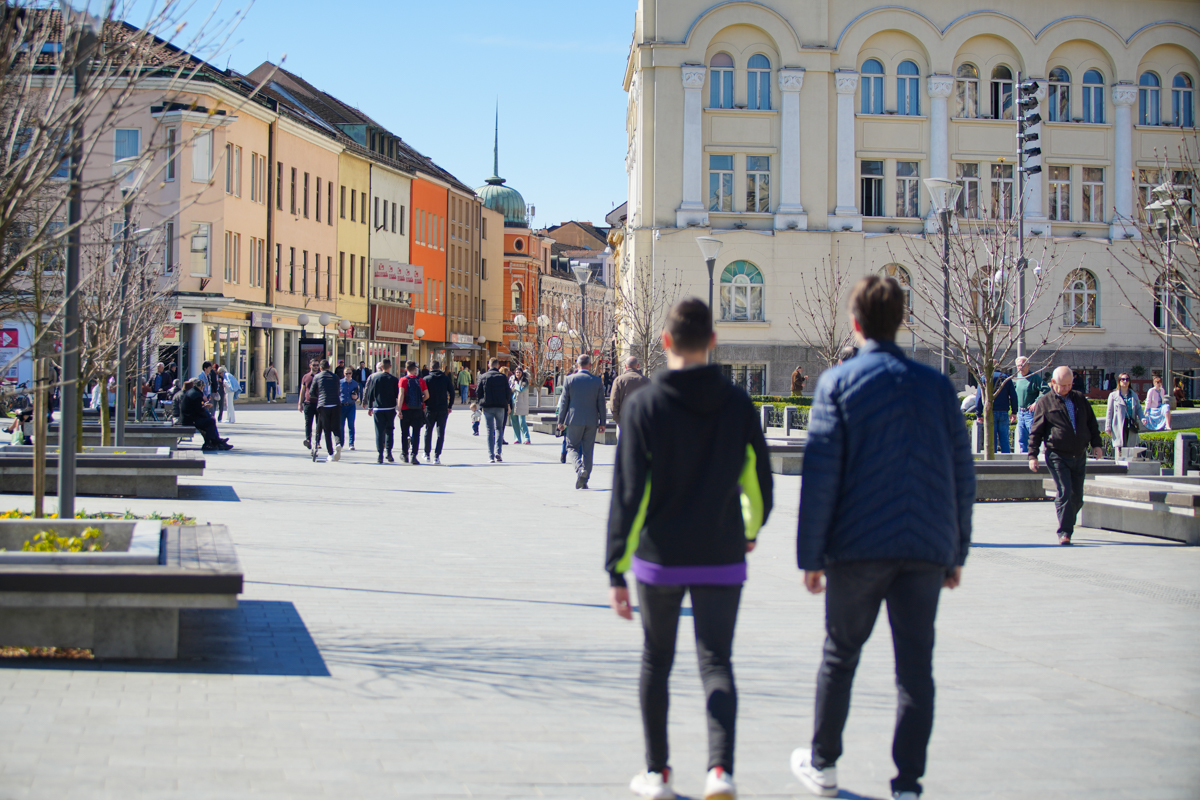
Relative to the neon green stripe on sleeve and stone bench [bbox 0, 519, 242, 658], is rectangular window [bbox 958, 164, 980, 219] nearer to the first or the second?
stone bench [bbox 0, 519, 242, 658]

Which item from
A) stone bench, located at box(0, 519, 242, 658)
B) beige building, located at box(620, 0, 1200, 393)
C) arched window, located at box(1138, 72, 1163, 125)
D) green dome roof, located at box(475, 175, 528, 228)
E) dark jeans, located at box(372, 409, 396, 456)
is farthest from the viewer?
green dome roof, located at box(475, 175, 528, 228)

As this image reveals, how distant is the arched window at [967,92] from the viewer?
→ 5178 cm

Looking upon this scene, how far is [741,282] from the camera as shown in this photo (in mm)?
50594

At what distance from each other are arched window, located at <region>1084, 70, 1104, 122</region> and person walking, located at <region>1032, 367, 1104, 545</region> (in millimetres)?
42732

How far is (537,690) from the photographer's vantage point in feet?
21.6

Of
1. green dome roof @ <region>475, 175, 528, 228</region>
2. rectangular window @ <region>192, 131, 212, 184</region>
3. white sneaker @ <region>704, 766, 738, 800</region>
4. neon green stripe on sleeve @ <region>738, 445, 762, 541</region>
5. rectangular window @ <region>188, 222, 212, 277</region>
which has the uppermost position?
green dome roof @ <region>475, 175, 528, 228</region>

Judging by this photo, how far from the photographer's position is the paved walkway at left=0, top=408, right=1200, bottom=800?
5.13 m

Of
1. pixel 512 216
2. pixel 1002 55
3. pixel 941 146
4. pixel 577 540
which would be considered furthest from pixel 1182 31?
pixel 512 216

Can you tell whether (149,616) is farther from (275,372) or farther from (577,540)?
(275,372)

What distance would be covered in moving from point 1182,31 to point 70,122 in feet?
175

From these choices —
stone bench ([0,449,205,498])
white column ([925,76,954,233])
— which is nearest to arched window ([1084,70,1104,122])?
white column ([925,76,954,233])

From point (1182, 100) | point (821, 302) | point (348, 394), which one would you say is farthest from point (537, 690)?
point (1182, 100)

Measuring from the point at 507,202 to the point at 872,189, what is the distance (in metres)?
80.0

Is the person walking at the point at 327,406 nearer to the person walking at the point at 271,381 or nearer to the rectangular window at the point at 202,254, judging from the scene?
the rectangular window at the point at 202,254
